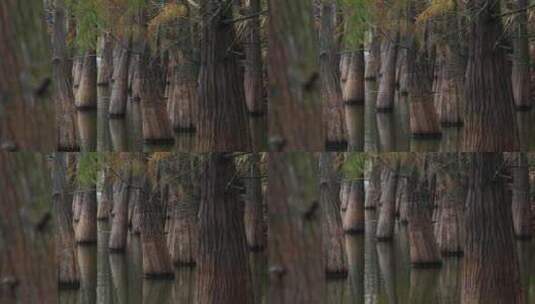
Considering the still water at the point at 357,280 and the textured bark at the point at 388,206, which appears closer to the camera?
the still water at the point at 357,280

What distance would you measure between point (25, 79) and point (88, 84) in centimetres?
1342

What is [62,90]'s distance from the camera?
19047mm

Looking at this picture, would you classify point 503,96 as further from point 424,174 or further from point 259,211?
point 259,211

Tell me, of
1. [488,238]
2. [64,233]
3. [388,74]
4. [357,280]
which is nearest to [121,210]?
[64,233]

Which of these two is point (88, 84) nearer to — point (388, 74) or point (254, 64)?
point (388, 74)

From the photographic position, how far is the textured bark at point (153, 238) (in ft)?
45.2

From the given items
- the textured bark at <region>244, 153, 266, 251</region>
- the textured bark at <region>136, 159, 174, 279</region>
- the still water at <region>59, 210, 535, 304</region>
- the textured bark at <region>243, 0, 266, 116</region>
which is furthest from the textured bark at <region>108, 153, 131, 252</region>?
the textured bark at <region>243, 0, 266, 116</region>

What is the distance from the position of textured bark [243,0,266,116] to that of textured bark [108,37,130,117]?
165 centimetres

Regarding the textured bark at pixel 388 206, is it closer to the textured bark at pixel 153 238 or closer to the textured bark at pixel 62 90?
the textured bark at pixel 153 238

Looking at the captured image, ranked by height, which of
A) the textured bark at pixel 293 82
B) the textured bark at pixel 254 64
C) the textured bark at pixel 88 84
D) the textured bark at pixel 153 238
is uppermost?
the textured bark at pixel 88 84

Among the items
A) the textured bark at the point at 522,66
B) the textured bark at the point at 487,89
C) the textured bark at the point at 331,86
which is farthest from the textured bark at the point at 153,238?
the textured bark at the point at 522,66

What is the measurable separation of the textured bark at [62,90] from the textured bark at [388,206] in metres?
4.78

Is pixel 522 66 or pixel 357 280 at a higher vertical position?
pixel 522 66

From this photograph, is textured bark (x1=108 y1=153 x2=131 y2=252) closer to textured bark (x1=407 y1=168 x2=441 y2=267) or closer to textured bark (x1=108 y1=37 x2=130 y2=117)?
textured bark (x1=108 y1=37 x2=130 y2=117)
